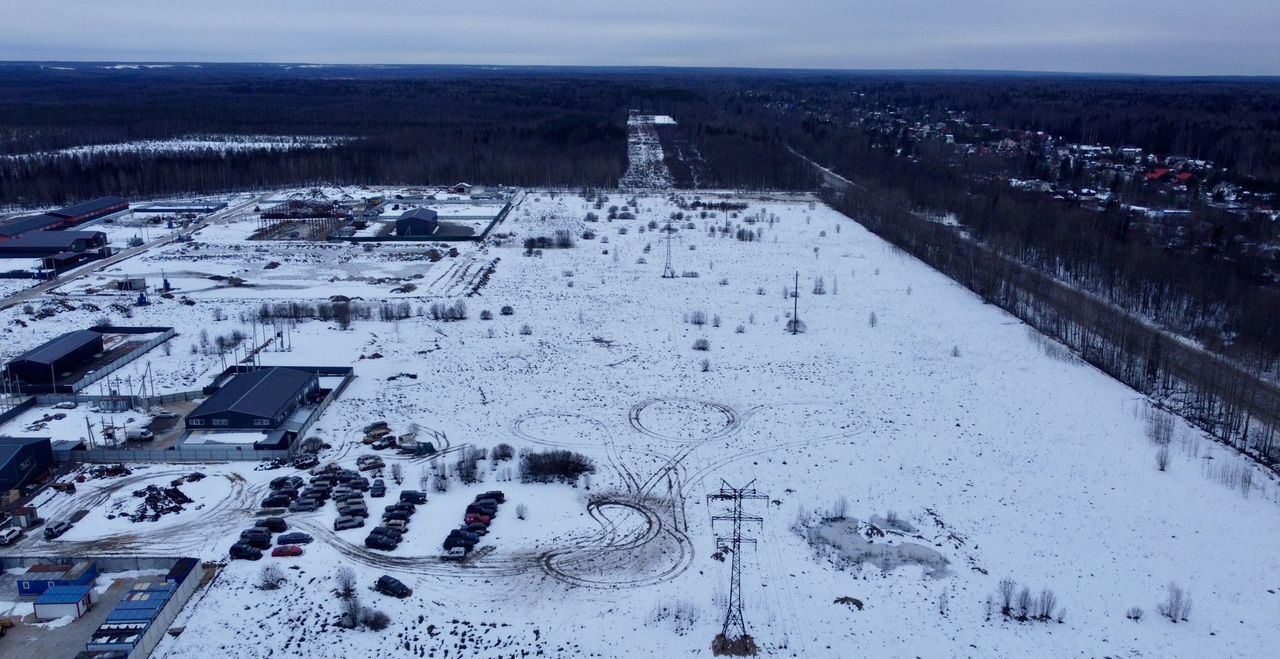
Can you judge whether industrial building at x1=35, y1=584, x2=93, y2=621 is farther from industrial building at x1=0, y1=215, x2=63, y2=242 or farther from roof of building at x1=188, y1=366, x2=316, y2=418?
industrial building at x1=0, y1=215, x2=63, y2=242

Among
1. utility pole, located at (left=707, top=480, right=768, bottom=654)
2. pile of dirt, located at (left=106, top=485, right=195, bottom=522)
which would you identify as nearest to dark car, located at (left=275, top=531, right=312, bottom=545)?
pile of dirt, located at (left=106, top=485, right=195, bottom=522)

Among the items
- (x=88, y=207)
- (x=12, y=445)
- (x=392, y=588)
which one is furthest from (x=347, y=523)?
(x=88, y=207)

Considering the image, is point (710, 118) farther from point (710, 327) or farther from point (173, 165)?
point (710, 327)

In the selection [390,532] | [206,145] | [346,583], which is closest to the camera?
[346,583]

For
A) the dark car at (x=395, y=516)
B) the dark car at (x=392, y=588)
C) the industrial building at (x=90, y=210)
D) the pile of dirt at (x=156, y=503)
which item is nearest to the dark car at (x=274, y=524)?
the dark car at (x=395, y=516)

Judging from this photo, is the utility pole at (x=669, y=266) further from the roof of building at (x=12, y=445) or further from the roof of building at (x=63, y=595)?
the roof of building at (x=63, y=595)

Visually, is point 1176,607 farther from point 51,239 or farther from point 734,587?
point 51,239

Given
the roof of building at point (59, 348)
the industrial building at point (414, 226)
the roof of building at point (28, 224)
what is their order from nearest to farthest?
the roof of building at point (59, 348), the roof of building at point (28, 224), the industrial building at point (414, 226)
